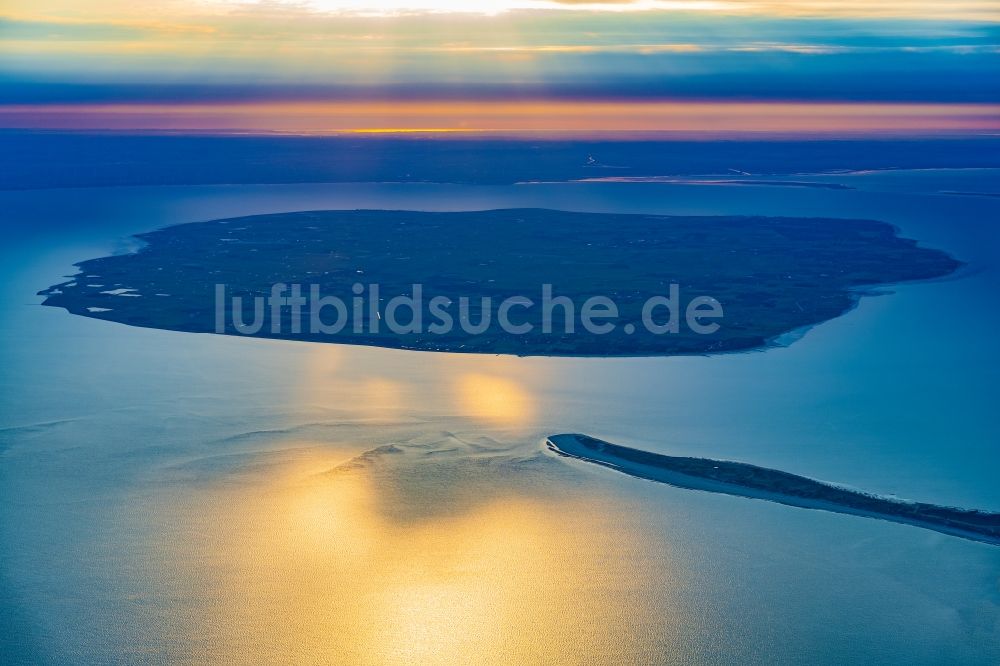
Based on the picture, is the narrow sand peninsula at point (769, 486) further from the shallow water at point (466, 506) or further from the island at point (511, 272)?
the island at point (511, 272)

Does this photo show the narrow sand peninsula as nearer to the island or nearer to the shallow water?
the shallow water

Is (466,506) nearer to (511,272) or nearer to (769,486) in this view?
(769,486)

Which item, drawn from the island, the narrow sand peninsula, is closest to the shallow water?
the narrow sand peninsula

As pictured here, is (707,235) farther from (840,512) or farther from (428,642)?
(428,642)

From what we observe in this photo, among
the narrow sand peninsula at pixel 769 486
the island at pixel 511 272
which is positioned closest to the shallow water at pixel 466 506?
the narrow sand peninsula at pixel 769 486

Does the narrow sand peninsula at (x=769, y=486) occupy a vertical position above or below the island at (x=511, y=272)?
below

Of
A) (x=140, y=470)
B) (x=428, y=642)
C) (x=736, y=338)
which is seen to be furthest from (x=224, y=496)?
(x=736, y=338)

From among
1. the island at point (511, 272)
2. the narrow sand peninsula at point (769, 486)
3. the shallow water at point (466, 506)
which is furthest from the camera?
the island at point (511, 272)

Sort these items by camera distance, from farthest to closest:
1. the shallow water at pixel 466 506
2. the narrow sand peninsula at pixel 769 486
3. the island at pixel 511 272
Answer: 1. the island at pixel 511 272
2. the narrow sand peninsula at pixel 769 486
3. the shallow water at pixel 466 506
